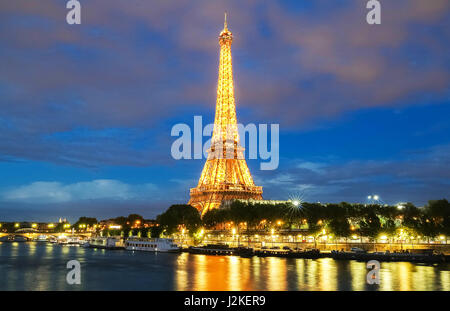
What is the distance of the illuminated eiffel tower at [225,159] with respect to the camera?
133 m

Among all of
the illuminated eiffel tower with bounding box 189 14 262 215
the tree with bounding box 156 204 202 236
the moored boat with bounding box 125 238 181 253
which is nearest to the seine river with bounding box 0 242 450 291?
the moored boat with bounding box 125 238 181 253

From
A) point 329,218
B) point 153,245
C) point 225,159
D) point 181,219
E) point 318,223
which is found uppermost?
point 225,159

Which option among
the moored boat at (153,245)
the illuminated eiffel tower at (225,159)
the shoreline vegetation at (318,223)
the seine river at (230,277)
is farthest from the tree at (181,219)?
the seine river at (230,277)

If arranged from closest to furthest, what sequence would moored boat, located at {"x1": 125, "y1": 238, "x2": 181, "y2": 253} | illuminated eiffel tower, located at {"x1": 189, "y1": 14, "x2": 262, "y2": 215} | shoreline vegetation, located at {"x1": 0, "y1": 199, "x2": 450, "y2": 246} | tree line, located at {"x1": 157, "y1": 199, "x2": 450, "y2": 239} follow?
tree line, located at {"x1": 157, "y1": 199, "x2": 450, "y2": 239} → shoreline vegetation, located at {"x1": 0, "y1": 199, "x2": 450, "y2": 246} → moored boat, located at {"x1": 125, "y1": 238, "x2": 181, "y2": 253} → illuminated eiffel tower, located at {"x1": 189, "y1": 14, "x2": 262, "y2": 215}

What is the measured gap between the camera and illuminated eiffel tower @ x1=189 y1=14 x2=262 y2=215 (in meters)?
133

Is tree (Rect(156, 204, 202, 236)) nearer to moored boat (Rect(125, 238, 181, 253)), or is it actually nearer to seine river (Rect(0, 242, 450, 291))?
moored boat (Rect(125, 238, 181, 253))

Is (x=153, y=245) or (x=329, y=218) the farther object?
(x=153, y=245)

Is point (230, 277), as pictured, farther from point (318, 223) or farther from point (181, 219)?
point (181, 219)

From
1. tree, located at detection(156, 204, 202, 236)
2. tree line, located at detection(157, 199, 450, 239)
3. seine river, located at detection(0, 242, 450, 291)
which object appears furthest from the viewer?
tree, located at detection(156, 204, 202, 236)

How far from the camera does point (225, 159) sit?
13675 cm

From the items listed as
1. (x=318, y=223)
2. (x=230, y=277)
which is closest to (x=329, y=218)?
(x=318, y=223)
